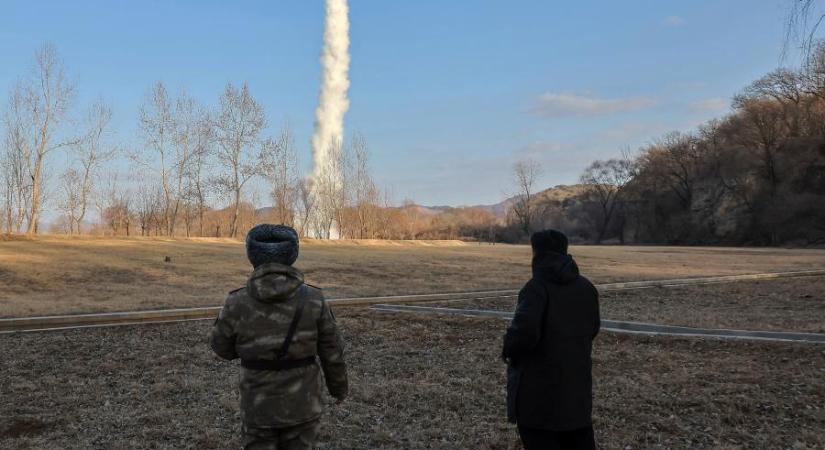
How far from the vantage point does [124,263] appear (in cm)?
2225

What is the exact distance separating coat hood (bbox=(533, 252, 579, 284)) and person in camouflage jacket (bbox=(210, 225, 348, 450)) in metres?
1.14

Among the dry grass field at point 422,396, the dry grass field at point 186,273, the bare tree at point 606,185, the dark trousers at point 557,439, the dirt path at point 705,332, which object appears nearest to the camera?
the dark trousers at point 557,439

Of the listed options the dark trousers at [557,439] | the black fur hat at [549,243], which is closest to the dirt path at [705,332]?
the dark trousers at [557,439]

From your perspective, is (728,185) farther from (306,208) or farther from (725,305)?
(725,305)

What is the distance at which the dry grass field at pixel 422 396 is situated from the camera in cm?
500

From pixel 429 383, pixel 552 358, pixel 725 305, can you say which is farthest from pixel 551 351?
pixel 725 305

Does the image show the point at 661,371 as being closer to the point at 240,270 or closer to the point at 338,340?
the point at 338,340

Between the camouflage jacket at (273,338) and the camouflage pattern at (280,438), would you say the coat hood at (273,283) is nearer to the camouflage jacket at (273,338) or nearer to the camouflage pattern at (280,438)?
the camouflage jacket at (273,338)

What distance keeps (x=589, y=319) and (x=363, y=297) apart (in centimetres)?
1254

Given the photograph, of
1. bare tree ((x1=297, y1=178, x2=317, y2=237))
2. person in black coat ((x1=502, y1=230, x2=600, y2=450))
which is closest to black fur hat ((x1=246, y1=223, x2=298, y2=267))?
person in black coat ((x1=502, y1=230, x2=600, y2=450))

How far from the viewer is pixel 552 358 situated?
305 cm

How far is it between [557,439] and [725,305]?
12038mm

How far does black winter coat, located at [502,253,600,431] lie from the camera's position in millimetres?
3033

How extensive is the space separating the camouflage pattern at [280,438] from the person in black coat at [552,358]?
1079 mm
